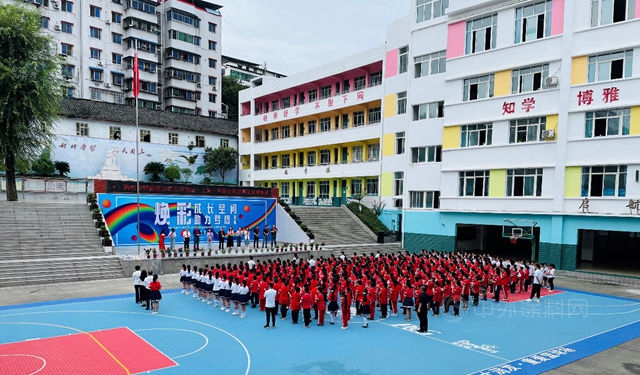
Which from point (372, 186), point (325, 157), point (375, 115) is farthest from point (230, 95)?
point (372, 186)

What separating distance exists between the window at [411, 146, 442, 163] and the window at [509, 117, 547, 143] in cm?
530

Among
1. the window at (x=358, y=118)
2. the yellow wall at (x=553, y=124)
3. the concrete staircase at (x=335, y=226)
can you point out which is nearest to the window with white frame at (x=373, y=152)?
the window at (x=358, y=118)

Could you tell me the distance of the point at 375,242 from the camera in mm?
32188

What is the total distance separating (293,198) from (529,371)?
118 feet

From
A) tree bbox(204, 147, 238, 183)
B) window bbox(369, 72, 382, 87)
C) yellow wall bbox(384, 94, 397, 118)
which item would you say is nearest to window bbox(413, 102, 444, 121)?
yellow wall bbox(384, 94, 397, 118)

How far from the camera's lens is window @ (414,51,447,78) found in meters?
29.4

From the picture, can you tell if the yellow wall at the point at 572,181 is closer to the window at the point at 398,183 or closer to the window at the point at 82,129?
the window at the point at 398,183

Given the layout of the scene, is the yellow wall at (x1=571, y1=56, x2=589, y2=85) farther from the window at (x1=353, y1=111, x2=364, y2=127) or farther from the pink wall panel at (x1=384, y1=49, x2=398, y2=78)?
the window at (x1=353, y1=111, x2=364, y2=127)

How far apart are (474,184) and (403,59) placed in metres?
11.6

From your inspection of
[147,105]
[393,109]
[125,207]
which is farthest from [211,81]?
[125,207]

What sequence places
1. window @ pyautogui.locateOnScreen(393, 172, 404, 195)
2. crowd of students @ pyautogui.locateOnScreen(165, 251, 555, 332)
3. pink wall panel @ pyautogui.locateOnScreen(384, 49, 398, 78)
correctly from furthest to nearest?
window @ pyautogui.locateOnScreen(393, 172, 404, 195)
pink wall panel @ pyautogui.locateOnScreen(384, 49, 398, 78)
crowd of students @ pyautogui.locateOnScreen(165, 251, 555, 332)

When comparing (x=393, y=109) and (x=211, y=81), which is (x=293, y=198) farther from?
(x=211, y=81)

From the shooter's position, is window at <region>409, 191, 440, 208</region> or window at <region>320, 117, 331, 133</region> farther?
window at <region>320, 117, 331, 133</region>

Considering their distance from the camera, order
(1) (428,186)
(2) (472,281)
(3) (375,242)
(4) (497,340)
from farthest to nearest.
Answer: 1. (3) (375,242)
2. (1) (428,186)
3. (2) (472,281)
4. (4) (497,340)
